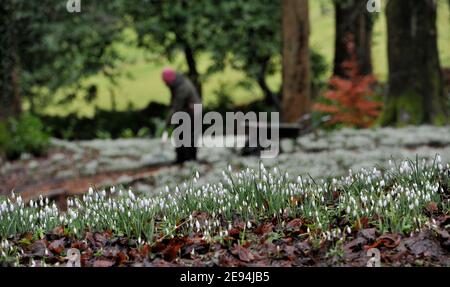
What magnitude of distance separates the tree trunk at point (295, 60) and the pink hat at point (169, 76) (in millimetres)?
4784

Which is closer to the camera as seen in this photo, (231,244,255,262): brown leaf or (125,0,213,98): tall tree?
(231,244,255,262): brown leaf

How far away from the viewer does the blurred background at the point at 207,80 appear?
15.9 metres

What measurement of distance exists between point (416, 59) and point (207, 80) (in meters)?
11.2

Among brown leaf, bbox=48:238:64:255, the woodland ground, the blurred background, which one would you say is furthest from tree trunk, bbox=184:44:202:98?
brown leaf, bbox=48:238:64:255

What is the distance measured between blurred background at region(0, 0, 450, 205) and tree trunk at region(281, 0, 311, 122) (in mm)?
30

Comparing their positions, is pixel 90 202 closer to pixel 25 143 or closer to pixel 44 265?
pixel 44 265

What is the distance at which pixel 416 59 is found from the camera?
59.9ft

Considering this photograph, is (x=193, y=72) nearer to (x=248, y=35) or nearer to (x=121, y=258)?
(x=248, y=35)

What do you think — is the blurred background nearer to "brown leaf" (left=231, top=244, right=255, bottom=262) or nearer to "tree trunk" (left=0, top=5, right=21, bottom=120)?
"tree trunk" (left=0, top=5, right=21, bottom=120)

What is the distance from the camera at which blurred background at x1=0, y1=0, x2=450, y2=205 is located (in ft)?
52.2

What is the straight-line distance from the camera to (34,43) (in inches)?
1022

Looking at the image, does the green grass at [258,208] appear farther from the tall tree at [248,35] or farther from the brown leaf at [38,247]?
the tall tree at [248,35]

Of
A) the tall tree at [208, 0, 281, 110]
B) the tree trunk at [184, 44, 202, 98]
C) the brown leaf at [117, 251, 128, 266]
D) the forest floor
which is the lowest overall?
the forest floor

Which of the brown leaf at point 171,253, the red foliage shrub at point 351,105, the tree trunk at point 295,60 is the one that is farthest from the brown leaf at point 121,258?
the red foliage shrub at point 351,105
